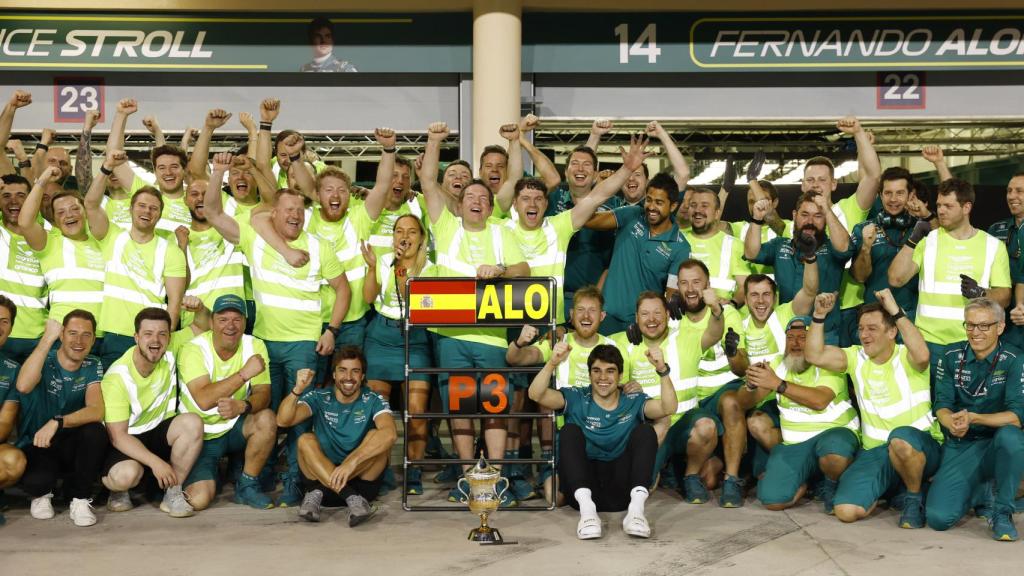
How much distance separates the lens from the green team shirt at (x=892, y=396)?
22.7 ft

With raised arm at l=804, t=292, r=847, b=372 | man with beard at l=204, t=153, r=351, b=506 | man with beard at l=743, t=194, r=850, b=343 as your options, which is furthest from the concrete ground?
man with beard at l=743, t=194, r=850, b=343

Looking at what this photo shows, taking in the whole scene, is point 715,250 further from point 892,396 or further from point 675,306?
point 892,396

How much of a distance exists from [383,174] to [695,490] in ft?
9.68

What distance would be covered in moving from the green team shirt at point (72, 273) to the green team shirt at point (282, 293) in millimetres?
1097

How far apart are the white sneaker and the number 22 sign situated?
5.24 m

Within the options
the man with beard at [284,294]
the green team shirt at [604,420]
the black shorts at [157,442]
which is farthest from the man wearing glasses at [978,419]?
the black shorts at [157,442]

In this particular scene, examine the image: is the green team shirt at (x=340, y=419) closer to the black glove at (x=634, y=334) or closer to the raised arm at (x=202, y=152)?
the black glove at (x=634, y=334)

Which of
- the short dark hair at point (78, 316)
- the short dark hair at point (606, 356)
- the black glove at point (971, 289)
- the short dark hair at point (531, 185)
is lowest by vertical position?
the short dark hair at point (606, 356)

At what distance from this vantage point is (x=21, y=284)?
7.75m

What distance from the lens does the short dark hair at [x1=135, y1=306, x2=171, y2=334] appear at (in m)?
6.95

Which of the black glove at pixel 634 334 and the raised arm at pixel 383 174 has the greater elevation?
the raised arm at pixel 383 174

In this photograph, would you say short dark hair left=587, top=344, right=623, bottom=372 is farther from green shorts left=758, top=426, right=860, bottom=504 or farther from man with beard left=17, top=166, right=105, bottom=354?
man with beard left=17, top=166, right=105, bottom=354

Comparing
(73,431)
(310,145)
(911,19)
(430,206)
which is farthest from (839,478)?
(310,145)

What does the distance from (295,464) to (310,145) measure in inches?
208
